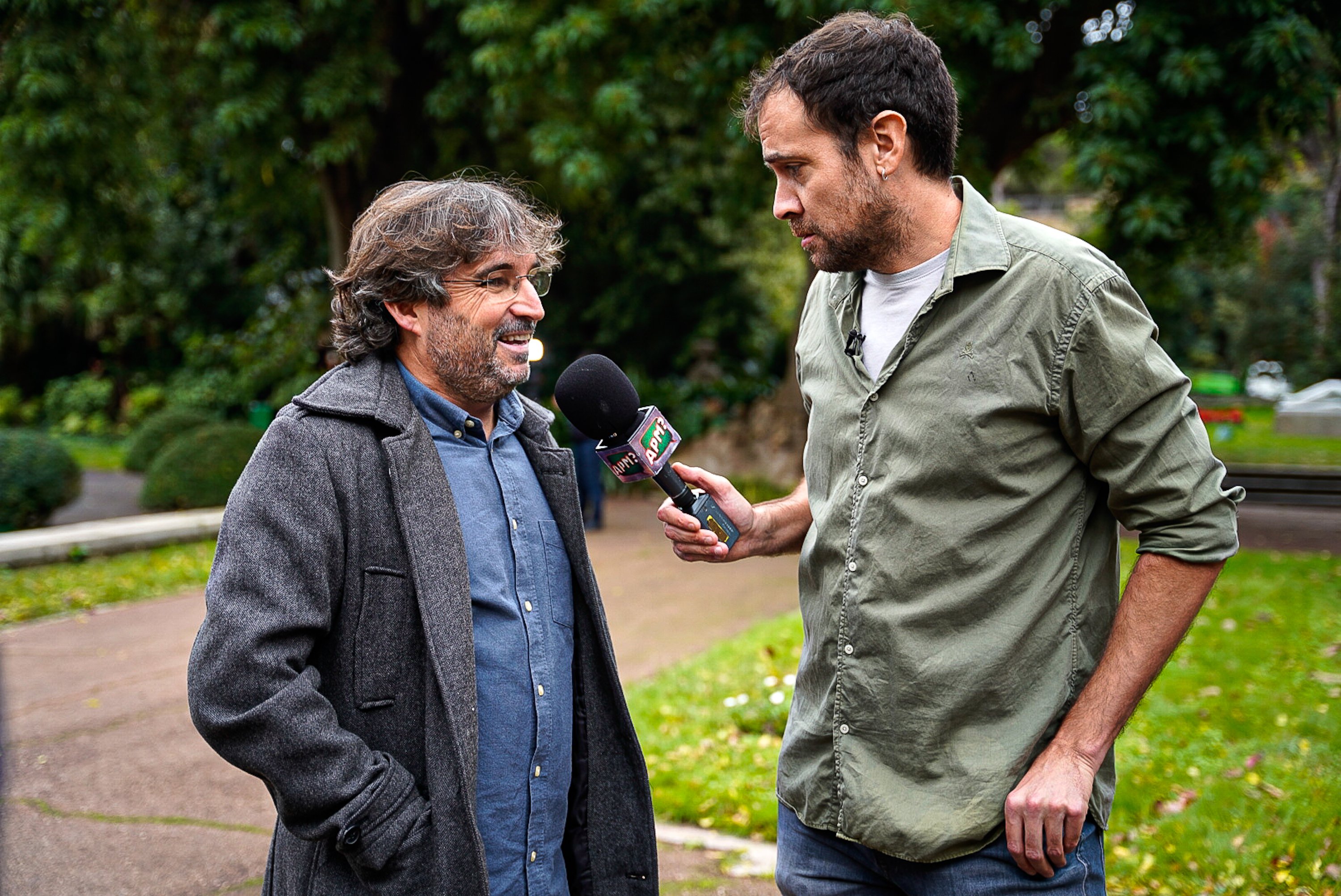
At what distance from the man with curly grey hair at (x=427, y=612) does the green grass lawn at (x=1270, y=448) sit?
14625mm

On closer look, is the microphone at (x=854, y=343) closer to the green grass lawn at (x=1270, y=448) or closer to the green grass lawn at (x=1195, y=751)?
the green grass lawn at (x=1195, y=751)

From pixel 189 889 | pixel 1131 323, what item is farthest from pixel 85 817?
pixel 1131 323

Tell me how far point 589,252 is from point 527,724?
17349 millimetres

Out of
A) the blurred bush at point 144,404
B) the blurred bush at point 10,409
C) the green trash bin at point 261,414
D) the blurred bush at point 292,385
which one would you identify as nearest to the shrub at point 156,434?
the green trash bin at point 261,414

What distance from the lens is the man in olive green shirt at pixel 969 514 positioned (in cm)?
188

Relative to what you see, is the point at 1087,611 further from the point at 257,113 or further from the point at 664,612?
the point at 257,113

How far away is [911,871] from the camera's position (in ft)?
6.61

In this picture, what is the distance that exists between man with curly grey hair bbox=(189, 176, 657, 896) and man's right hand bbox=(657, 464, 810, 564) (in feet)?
0.88

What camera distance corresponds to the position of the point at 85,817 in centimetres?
498

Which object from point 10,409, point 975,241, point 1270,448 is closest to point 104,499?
point 10,409

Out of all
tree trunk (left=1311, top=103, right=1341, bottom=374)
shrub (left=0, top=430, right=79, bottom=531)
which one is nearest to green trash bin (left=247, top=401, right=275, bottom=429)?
shrub (left=0, top=430, right=79, bottom=531)

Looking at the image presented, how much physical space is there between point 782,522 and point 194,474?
11994mm

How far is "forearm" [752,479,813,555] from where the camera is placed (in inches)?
99.3

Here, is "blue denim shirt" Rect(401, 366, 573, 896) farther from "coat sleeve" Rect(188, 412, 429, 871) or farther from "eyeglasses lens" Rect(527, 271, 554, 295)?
"eyeglasses lens" Rect(527, 271, 554, 295)
